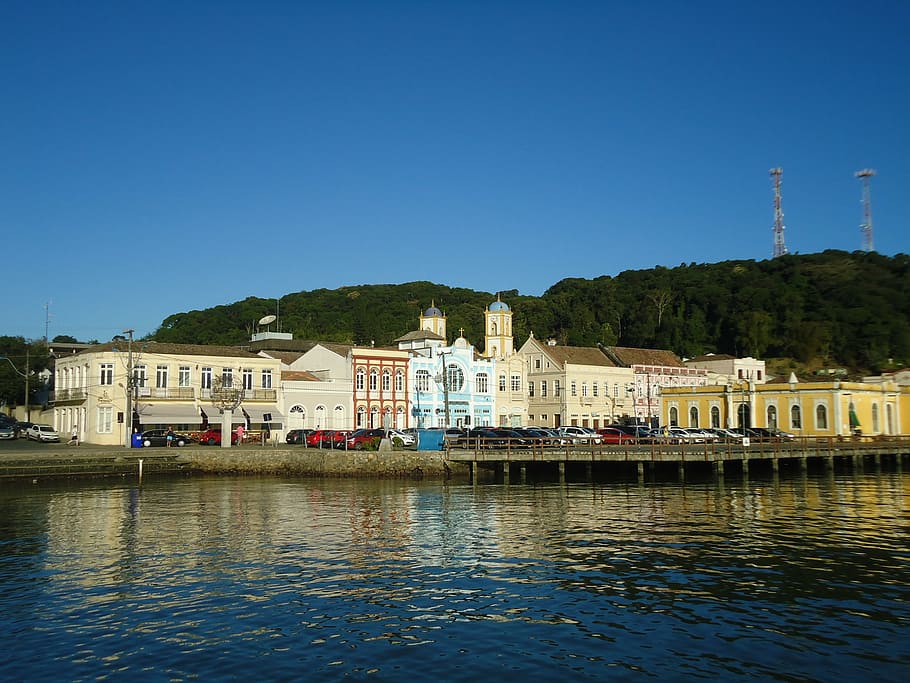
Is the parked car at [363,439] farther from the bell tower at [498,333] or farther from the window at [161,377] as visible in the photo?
the bell tower at [498,333]

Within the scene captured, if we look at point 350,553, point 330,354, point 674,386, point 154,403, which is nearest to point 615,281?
point 674,386

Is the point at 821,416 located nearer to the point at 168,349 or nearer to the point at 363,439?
the point at 363,439

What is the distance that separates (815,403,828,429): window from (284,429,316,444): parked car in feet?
137

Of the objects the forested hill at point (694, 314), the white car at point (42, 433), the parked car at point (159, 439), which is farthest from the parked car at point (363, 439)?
the forested hill at point (694, 314)

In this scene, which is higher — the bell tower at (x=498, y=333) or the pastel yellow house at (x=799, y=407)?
the bell tower at (x=498, y=333)

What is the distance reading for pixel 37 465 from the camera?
A: 160 feet

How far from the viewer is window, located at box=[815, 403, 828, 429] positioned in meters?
69.4

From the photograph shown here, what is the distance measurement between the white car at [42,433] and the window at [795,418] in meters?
59.3

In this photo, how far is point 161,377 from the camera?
6247cm

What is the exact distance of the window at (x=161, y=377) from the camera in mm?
62219

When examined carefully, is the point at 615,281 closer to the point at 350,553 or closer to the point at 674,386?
the point at 674,386

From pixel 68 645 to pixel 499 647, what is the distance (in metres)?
8.86

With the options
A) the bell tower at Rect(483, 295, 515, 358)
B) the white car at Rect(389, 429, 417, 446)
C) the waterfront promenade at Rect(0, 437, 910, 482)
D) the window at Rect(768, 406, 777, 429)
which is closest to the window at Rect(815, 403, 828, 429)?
the window at Rect(768, 406, 777, 429)

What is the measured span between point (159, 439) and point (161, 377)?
17.8ft
